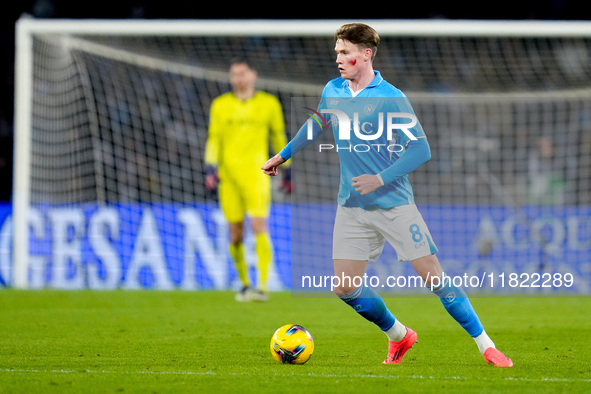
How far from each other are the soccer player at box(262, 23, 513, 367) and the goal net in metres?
6.05

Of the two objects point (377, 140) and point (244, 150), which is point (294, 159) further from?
point (377, 140)

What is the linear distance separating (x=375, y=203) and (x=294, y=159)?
846 centimetres

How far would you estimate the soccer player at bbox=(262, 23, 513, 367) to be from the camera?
501 cm

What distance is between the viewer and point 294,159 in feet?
44.3

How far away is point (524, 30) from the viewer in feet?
36.5

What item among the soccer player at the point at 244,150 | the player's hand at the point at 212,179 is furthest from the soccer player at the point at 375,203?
the soccer player at the point at 244,150

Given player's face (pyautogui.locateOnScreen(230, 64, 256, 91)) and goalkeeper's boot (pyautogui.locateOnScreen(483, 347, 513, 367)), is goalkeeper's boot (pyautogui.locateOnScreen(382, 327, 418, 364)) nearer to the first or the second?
goalkeeper's boot (pyautogui.locateOnScreen(483, 347, 513, 367))

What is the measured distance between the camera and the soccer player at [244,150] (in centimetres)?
983

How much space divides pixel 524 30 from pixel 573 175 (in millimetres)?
3999

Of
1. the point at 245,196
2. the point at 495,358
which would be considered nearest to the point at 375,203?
the point at 495,358

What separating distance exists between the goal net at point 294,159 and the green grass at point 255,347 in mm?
1630

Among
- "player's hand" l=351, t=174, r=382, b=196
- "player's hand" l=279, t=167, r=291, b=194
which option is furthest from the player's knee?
"player's hand" l=279, t=167, r=291, b=194

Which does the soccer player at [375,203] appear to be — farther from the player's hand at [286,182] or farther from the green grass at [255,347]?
the player's hand at [286,182]
